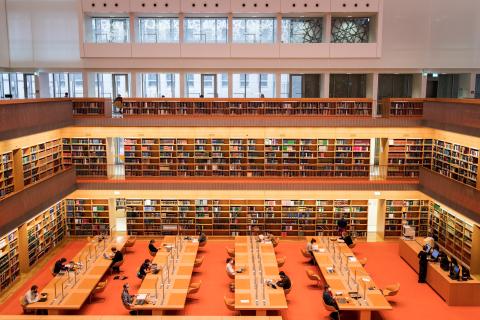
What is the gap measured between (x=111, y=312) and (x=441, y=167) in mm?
10914

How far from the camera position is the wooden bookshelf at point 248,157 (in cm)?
1625

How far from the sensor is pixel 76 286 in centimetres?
1099

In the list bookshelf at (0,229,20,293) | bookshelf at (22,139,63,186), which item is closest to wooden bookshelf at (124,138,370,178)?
bookshelf at (22,139,63,186)

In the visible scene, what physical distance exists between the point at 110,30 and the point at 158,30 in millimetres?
1851

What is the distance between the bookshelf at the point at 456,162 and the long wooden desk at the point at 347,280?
13.1 feet

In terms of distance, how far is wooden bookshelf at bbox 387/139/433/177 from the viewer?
635 inches

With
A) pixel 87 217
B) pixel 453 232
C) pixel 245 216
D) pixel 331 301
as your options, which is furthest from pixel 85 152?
pixel 453 232

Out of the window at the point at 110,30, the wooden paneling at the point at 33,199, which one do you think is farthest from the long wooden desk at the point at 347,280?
the window at the point at 110,30

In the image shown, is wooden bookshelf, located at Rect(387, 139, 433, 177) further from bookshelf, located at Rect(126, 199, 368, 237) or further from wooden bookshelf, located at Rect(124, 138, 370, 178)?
bookshelf, located at Rect(126, 199, 368, 237)

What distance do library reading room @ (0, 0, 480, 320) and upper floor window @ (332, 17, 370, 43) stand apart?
0.08 metres

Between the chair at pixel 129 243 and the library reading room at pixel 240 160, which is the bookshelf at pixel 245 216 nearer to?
the library reading room at pixel 240 160

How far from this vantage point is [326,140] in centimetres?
1620

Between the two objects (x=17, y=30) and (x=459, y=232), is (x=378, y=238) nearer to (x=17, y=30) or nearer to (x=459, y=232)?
(x=459, y=232)

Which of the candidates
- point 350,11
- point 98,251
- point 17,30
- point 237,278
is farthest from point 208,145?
point 17,30
